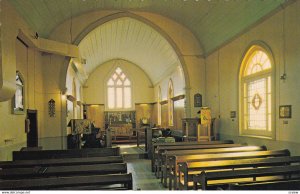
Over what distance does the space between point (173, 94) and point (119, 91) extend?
5.54 meters

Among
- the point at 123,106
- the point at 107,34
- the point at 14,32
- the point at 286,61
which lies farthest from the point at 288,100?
the point at 123,106

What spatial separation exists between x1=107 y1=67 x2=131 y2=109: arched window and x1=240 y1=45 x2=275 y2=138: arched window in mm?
10438

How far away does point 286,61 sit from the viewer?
5.37 m

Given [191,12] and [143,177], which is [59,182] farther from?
[191,12]

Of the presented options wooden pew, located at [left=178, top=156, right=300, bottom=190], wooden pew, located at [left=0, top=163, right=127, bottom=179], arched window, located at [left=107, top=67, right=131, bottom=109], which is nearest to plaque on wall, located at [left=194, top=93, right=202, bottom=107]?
wooden pew, located at [left=178, top=156, right=300, bottom=190]

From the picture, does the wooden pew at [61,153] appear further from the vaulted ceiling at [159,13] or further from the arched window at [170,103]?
the arched window at [170,103]

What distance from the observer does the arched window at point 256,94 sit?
6125 mm

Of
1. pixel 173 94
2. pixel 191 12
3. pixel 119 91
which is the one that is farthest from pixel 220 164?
pixel 119 91

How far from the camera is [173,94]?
12102 mm

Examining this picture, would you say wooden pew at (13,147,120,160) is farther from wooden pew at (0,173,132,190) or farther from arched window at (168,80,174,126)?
arched window at (168,80,174,126)

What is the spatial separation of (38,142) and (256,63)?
6.15 meters

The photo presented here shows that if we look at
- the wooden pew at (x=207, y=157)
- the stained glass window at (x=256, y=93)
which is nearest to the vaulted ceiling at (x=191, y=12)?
the stained glass window at (x=256, y=93)

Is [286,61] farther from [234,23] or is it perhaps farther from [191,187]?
[191,187]

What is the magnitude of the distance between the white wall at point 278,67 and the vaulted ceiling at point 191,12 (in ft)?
0.83
